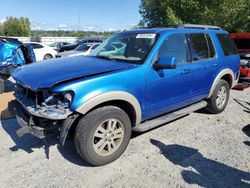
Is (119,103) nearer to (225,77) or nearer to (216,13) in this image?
(225,77)

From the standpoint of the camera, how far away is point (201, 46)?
5.21m

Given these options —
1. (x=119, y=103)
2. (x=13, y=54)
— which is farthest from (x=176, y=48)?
(x=13, y=54)

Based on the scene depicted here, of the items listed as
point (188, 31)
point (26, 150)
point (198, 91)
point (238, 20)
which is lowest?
point (26, 150)

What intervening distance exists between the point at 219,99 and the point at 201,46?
4.84 feet

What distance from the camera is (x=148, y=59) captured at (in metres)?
4.09

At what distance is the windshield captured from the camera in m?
4.25

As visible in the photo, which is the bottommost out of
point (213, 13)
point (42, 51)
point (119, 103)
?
point (42, 51)

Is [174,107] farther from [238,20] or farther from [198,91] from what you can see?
[238,20]

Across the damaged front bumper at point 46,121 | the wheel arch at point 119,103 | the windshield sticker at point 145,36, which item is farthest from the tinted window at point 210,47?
the damaged front bumper at point 46,121

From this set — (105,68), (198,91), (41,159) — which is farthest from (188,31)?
(41,159)

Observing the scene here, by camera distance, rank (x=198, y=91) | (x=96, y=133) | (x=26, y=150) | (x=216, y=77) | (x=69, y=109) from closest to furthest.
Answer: (x=69, y=109), (x=96, y=133), (x=26, y=150), (x=198, y=91), (x=216, y=77)

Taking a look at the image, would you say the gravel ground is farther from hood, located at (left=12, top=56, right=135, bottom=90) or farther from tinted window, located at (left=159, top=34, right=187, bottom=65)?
tinted window, located at (left=159, top=34, right=187, bottom=65)

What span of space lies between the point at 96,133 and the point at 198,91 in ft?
8.16

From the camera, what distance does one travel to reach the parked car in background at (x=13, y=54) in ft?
26.8
